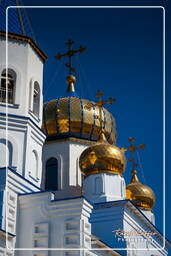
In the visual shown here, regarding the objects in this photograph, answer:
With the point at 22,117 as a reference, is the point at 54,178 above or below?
below

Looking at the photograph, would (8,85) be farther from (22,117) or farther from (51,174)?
(51,174)

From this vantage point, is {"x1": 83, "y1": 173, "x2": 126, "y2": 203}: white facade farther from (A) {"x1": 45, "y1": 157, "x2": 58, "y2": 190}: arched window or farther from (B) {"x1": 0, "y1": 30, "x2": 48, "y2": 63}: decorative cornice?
(B) {"x1": 0, "y1": 30, "x2": 48, "y2": 63}: decorative cornice

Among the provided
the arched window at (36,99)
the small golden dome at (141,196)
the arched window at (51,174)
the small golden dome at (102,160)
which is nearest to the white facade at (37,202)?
the arched window at (36,99)

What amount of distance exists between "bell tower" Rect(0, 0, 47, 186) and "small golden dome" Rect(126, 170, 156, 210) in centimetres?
674

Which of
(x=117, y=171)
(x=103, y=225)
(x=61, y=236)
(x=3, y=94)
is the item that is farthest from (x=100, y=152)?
(x=61, y=236)

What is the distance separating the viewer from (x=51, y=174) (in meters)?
17.0

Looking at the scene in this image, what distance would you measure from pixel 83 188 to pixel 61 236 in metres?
5.41

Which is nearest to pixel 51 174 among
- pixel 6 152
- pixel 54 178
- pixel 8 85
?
pixel 54 178

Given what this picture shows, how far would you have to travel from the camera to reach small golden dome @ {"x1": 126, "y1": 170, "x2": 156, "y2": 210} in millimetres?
18094

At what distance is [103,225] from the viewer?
14266 mm

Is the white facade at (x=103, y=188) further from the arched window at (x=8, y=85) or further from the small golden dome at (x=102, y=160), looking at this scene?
the arched window at (x=8, y=85)

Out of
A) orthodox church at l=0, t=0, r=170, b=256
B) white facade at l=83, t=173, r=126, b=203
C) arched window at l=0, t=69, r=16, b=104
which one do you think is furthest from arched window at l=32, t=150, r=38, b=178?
white facade at l=83, t=173, r=126, b=203

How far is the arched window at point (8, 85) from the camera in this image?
1168 centimetres

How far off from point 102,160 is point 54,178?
227 cm
